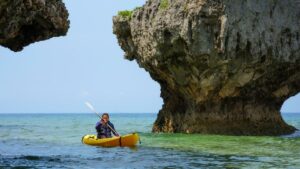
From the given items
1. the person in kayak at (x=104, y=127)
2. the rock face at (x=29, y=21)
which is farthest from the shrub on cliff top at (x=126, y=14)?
the rock face at (x=29, y=21)

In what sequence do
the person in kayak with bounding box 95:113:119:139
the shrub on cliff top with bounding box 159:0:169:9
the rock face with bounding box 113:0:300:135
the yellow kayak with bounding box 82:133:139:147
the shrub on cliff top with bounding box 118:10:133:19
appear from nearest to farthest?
the yellow kayak with bounding box 82:133:139:147
the person in kayak with bounding box 95:113:119:139
the rock face with bounding box 113:0:300:135
the shrub on cliff top with bounding box 159:0:169:9
the shrub on cliff top with bounding box 118:10:133:19

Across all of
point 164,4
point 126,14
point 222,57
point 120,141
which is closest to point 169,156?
point 120,141

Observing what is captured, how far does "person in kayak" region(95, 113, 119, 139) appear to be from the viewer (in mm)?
25797

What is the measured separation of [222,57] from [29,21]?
57.5 ft

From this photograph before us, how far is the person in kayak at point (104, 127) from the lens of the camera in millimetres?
25797

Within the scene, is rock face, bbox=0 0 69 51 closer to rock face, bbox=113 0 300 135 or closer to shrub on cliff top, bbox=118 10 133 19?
rock face, bbox=113 0 300 135

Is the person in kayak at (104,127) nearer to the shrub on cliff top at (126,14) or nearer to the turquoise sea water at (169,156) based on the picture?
the turquoise sea water at (169,156)

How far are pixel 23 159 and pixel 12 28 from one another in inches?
217

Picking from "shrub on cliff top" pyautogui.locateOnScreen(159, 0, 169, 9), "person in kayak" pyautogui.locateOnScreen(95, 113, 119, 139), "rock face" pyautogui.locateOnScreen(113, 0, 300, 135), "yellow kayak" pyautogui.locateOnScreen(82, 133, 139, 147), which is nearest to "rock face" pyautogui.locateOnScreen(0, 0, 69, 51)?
"person in kayak" pyautogui.locateOnScreen(95, 113, 119, 139)

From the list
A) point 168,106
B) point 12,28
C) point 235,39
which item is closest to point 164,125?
point 168,106

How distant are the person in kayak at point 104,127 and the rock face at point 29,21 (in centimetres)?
811

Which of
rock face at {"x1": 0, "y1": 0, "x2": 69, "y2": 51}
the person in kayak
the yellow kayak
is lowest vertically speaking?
the yellow kayak

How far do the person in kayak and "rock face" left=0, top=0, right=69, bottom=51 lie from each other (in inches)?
319

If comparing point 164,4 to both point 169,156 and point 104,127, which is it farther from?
point 169,156
